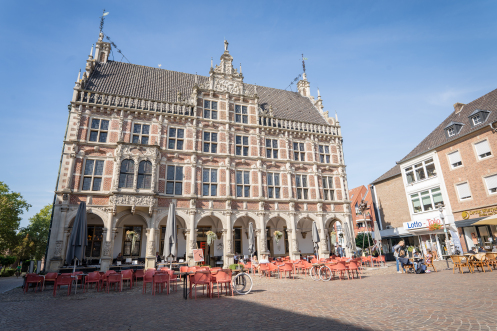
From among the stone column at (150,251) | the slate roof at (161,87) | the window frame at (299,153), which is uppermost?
the slate roof at (161,87)

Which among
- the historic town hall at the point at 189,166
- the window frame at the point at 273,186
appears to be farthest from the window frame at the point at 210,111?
the window frame at the point at 273,186

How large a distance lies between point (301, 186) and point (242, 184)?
6295 mm

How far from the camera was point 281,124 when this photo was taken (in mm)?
28562

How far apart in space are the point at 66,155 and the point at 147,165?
19.4 ft

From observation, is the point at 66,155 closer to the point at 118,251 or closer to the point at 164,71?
the point at 118,251

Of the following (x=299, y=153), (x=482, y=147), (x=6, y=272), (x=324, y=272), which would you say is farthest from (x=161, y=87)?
(x=482, y=147)

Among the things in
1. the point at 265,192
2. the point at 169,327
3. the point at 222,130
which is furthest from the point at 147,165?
the point at 169,327

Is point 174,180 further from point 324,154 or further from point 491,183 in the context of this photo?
point 491,183

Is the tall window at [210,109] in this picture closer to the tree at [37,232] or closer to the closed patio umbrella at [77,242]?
the closed patio umbrella at [77,242]

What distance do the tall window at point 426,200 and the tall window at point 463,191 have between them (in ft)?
5.61

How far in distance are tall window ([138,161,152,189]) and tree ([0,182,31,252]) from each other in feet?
75.4

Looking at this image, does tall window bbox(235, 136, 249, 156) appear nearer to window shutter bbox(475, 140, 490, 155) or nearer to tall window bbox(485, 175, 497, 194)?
window shutter bbox(475, 140, 490, 155)

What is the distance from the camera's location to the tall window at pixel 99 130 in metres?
22.1

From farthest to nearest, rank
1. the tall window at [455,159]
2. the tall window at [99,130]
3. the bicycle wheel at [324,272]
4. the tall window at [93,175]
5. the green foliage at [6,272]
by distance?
the green foliage at [6,272]
the tall window at [455,159]
the tall window at [99,130]
the tall window at [93,175]
the bicycle wheel at [324,272]
